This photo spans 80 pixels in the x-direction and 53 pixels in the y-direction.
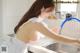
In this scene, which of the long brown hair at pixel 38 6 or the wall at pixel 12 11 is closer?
the long brown hair at pixel 38 6

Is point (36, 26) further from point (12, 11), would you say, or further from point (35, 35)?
point (12, 11)

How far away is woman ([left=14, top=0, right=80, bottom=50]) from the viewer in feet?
4.94

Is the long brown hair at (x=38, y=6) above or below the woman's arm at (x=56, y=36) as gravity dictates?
above

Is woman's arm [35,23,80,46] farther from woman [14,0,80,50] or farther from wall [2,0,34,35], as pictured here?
wall [2,0,34,35]

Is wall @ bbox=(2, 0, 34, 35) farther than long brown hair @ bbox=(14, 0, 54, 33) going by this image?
Yes

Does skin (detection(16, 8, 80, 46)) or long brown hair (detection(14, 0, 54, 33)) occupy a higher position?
long brown hair (detection(14, 0, 54, 33))

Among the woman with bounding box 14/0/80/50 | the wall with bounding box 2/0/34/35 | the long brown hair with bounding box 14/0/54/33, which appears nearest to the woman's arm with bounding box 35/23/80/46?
the woman with bounding box 14/0/80/50

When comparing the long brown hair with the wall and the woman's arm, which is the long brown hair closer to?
the woman's arm

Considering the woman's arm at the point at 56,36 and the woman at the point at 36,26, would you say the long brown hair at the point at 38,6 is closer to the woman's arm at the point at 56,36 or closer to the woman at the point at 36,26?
the woman at the point at 36,26

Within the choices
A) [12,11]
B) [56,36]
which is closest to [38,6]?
[56,36]

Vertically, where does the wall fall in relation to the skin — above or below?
above

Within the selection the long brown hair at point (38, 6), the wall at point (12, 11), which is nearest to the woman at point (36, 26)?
the long brown hair at point (38, 6)

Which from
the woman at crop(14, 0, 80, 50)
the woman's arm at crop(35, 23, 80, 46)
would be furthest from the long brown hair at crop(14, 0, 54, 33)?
the woman's arm at crop(35, 23, 80, 46)

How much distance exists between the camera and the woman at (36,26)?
151 cm
